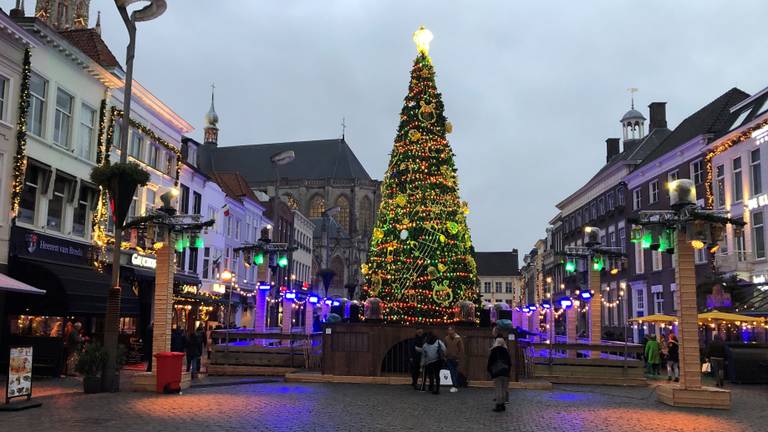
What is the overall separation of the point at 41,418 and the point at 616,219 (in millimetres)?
43464

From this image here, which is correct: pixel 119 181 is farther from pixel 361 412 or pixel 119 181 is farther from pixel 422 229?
pixel 422 229

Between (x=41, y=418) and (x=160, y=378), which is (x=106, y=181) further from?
(x=41, y=418)

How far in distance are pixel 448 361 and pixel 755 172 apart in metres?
19.8

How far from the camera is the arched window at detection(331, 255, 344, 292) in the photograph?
301 ft

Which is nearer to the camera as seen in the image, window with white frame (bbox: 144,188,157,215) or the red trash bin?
the red trash bin

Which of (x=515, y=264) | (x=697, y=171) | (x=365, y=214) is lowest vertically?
(x=697, y=171)

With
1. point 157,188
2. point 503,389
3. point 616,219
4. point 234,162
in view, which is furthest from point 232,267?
point 234,162

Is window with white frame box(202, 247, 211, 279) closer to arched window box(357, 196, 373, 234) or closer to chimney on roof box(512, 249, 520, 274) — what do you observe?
arched window box(357, 196, 373, 234)

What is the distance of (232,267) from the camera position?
4766 cm

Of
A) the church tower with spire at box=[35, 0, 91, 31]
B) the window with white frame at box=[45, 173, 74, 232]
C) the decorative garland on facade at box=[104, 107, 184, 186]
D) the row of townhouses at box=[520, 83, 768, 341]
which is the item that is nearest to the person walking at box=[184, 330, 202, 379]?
the window with white frame at box=[45, 173, 74, 232]

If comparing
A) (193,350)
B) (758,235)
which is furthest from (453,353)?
(758,235)

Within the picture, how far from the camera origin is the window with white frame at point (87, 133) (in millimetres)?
25750

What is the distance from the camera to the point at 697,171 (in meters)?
36.4

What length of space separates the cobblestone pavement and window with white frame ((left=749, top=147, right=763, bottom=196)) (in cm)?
1553
